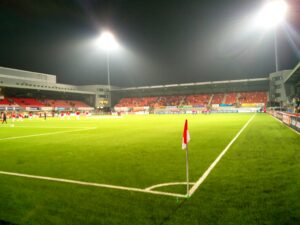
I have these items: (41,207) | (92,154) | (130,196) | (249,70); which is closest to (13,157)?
(92,154)

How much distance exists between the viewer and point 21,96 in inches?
2714

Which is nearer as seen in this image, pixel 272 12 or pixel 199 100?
pixel 272 12

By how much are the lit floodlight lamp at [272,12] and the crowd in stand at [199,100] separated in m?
34.7

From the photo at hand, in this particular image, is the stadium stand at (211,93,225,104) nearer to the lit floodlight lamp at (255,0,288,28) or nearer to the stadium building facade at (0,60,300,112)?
the stadium building facade at (0,60,300,112)

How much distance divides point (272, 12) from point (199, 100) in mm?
44714

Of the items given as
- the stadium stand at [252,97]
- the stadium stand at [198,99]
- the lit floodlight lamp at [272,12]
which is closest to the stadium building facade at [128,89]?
the stadium stand at [252,97]

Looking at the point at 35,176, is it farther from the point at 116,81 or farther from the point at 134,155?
the point at 116,81

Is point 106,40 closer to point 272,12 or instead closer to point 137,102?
point 272,12

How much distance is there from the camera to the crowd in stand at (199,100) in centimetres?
6950

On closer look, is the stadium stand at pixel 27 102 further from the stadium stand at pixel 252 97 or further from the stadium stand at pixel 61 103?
the stadium stand at pixel 252 97

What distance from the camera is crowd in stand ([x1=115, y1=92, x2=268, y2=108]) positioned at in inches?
2736

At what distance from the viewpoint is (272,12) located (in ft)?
110

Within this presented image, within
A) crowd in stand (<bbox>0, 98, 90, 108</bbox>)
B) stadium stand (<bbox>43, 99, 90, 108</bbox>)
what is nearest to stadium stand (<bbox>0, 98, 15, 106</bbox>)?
crowd in stand (<bbox>0, 98, 90, 108</bbox>)

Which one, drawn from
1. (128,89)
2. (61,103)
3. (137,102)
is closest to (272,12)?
(137,102)
